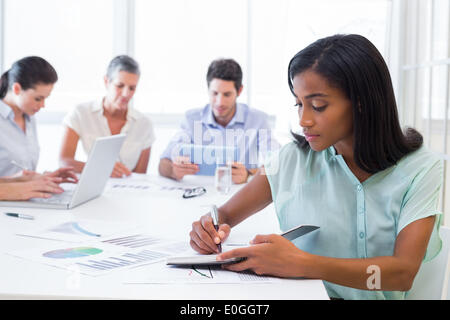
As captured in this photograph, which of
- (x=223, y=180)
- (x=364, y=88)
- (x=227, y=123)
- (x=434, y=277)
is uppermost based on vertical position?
(x=364, y=88)

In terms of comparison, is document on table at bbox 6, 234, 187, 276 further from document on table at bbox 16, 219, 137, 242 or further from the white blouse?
the white blouse

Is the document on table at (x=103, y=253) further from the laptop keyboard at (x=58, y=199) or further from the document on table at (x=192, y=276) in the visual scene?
the laptop keyboard at (x=58, y=199)

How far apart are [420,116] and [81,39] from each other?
2.81m

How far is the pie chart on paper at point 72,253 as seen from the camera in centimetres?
110

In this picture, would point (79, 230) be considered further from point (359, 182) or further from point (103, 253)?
point (359, 182)

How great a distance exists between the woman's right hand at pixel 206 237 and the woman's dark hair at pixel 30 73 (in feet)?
4.97

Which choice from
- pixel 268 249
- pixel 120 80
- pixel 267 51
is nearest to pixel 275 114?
pixel 267 51

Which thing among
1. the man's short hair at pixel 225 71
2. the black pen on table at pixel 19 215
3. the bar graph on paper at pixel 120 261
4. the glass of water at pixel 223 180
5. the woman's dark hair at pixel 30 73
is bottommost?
the black pen on table at pixel 19 215

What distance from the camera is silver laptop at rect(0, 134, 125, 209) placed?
1706 millimetres

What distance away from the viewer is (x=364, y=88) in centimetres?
112

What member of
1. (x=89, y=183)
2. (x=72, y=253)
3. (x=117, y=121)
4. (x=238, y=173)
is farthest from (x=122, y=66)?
(x=72, y=253)

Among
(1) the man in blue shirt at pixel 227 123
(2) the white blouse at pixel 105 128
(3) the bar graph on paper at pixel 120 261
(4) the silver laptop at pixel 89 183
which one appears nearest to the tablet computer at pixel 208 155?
(1) the man in blue shirt at pixel 227 123

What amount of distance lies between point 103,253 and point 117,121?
2.06 metres

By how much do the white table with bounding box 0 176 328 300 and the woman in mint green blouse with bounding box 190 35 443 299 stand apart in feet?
0.35
